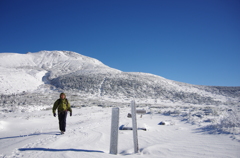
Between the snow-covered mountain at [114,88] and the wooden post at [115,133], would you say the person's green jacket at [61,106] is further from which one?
the snow-covered mountain at [114,88]

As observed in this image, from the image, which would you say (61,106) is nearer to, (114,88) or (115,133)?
(115,133)

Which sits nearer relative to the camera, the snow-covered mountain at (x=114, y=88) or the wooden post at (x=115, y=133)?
the wooden post at (x=115, y=133)

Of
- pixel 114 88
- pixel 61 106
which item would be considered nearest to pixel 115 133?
pixel 61 106

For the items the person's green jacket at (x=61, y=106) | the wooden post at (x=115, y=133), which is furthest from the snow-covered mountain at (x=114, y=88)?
the wooden post at (x=115, y=133)

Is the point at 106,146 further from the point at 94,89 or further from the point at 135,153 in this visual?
the point at 94,89

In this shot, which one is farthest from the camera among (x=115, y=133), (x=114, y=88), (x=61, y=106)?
(x=114, y=88)

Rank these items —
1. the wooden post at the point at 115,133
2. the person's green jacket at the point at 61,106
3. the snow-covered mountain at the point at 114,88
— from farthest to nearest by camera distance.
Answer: the snow-covered mountain at the point at 114,88, the person's green jacket at the point at 61,106, the wooden post at the point at 115,133

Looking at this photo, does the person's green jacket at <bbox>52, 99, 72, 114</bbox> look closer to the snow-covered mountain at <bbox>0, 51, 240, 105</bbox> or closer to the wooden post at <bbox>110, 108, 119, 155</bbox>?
the wooden post at <bbox>110, 108, 119, 155</bbox>

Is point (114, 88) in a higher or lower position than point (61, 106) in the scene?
higher

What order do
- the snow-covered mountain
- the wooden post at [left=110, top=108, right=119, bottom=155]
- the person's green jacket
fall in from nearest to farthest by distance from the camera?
1. the wooden post at [left=110, top=108, right=119, bottom=155]
2. the person's green jacket
3. the snow-covered mountain

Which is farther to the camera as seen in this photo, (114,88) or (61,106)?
(114,88)

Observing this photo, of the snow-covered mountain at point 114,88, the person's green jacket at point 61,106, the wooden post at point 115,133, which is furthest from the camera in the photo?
the snow-covered mountain at point 114,88

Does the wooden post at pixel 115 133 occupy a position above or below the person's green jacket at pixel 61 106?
below

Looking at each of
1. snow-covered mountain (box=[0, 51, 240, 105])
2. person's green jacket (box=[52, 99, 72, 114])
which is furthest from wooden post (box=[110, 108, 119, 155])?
snow-covered mountain (box=[0, 51, 240, 105])
